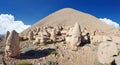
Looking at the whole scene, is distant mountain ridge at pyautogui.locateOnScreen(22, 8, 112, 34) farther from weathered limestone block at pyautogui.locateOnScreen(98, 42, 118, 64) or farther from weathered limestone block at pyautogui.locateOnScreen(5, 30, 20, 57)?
weathered limestone block at pyautogui.locateOnScreen(98, 42, 118, 64)

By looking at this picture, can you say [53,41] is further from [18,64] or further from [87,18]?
[87,18]

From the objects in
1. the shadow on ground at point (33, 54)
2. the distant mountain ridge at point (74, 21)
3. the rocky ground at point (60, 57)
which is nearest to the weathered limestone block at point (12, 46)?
the rocky ground at point (60, 57)

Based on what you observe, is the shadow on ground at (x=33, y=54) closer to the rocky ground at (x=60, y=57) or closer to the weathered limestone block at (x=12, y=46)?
the rocky ground at (x=60, y=57)

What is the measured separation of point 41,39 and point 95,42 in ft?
23.5

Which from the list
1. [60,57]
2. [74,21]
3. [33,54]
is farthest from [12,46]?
[74,21]

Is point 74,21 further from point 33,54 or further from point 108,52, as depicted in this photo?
point 108,52

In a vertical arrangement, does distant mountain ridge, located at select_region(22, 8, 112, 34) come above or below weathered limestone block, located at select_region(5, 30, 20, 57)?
above

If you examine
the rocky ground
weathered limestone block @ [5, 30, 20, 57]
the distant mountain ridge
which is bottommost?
the rocky ground

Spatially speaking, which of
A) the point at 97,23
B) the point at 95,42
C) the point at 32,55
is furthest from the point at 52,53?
the point at 97,23

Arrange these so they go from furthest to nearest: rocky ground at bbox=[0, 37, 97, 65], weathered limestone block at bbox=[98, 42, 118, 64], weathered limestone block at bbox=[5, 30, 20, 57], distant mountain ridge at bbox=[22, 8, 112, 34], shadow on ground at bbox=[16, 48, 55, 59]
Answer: distant mountain ridge at bbox=[22, 8, 112, 34]
shadow on ground at bbox=[16, 48, 55, 59]
weathered limestone block at bbox=[5, 30, 20, 57]
rocky ground at bbox=[0, 37, 97, 65]
weathered limestone block at bbox=[98, 42, 118, 64]

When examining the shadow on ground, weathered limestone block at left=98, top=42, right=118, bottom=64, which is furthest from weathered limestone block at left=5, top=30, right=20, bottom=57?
weathered limestone block at left=98, top=42, right=118, bottom=64

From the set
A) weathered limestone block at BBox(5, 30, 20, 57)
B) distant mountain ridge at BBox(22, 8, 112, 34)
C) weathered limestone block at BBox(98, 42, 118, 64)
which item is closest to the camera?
weathered limestone block at BBox(98, 42, 118, 64)

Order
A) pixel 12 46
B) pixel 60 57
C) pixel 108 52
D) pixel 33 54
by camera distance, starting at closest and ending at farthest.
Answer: pixel 108 52
pixel 12 46
pixel 60 57
pixel 33 54

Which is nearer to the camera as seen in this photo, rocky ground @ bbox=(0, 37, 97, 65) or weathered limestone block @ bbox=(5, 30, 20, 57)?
rocky ground @ bbox=(0, 37, 97, 65)
